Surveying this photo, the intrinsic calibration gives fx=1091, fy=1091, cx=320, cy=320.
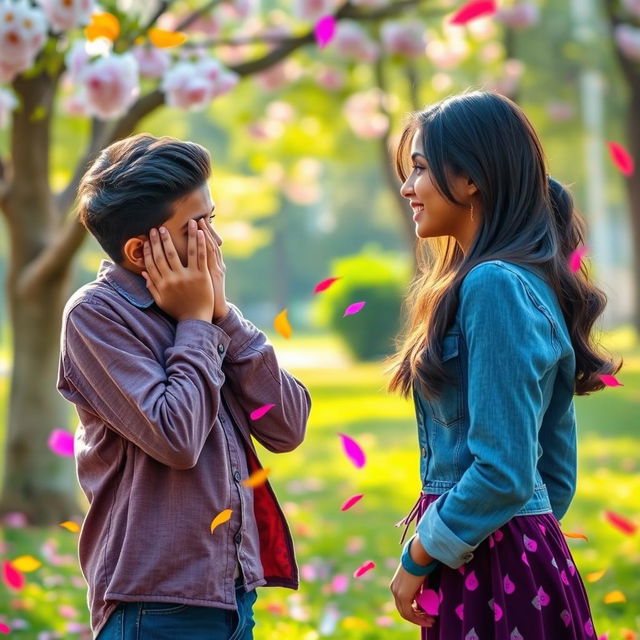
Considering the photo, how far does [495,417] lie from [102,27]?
2.77 m

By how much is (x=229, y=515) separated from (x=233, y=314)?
39 cm

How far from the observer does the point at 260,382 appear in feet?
6.86

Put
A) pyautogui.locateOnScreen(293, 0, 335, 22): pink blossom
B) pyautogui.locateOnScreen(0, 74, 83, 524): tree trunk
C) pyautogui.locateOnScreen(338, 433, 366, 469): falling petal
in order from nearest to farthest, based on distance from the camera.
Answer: pyautogui.locateOnScreen(338, 433, 366, 469): falling petal → pyautogui.locateOnScreen(293, 0, 335, 22): pink blossom → pyautogui.locateOnScreen(0, 74, 83, 524): tree trunk

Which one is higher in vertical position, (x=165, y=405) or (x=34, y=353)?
(x=165, y=405)

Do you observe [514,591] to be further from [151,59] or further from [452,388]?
[151,59]

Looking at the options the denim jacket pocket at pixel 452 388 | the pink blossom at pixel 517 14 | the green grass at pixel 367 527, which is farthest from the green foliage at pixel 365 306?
the denim jacket pocket at pixel 452 388

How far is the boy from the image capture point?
6.34ft

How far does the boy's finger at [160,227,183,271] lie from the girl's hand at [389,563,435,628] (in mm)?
686

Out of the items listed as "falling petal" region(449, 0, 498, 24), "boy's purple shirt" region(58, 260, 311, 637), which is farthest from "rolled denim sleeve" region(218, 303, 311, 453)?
"falling petal" region(449, 0, 498, 24)

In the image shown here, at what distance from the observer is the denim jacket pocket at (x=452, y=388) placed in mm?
1986

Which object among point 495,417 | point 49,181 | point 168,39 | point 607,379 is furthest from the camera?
point 49,181

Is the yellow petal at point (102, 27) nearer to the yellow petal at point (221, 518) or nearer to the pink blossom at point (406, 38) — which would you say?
the yellow petal at point (221, 518)

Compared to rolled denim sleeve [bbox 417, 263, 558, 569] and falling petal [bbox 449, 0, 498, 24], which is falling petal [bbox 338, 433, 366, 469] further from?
falling petal [bbox 449, 0, 498, 24]

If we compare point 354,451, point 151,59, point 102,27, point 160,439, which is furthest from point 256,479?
point 151,59
